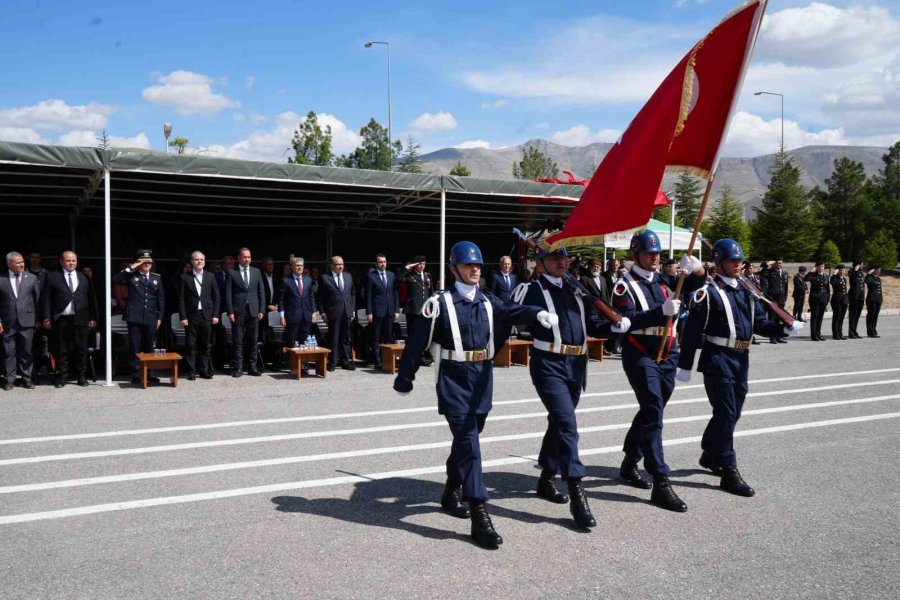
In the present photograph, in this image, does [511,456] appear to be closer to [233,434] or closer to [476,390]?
[476,390]

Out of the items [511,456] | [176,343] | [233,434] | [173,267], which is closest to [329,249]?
[173,267]

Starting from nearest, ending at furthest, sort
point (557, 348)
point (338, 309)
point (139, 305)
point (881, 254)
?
point (557, 348), point (139, 305), point (338, 309), point (881, 254)

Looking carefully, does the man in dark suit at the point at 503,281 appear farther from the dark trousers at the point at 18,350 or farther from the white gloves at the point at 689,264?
the white gloves at the point at 689,264

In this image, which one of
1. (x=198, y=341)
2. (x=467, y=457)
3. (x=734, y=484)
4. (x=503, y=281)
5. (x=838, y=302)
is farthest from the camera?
(x=838, y=302)

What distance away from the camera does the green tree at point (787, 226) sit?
49.3m

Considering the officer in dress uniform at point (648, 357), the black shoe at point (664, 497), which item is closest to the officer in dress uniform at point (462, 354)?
the officer in dress uniform at point (648, 357)

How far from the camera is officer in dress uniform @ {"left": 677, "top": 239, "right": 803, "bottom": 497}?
6.16 m

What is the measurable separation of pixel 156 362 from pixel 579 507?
806cm

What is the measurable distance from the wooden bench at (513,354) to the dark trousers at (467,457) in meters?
8.34

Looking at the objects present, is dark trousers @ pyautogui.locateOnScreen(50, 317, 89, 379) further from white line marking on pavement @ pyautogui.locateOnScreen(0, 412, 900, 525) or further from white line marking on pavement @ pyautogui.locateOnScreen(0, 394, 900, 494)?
white line marking on pavement @ pyautogui.locateOnScreen(0, 412, 900, 525)

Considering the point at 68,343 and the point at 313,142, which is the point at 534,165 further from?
the point at 68,343

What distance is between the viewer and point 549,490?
586 centimetres

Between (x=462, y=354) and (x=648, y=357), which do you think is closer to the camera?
(x=462, y=354)

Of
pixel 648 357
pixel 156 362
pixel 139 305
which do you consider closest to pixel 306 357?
pixel 156 362
